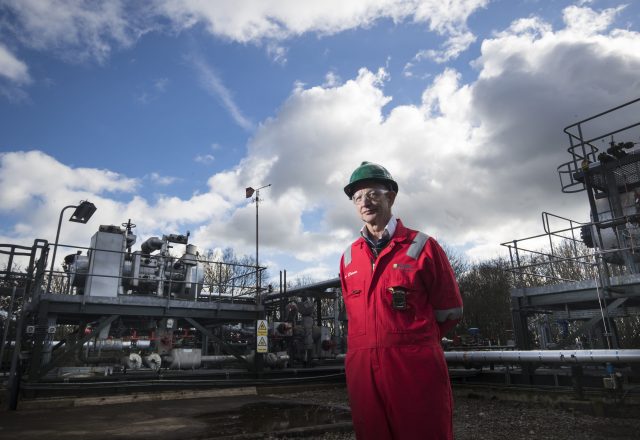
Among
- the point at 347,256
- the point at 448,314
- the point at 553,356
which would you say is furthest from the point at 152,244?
the point at 448,314

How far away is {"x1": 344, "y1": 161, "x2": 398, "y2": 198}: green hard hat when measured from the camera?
276 centimetres

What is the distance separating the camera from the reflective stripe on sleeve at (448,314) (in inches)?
95.9

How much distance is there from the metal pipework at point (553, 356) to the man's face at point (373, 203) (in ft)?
20.9

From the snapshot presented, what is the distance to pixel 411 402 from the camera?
216 cm

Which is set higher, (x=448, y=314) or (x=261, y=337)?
(x=261, y=337)

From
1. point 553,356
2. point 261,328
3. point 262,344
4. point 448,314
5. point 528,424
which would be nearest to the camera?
point 448,314

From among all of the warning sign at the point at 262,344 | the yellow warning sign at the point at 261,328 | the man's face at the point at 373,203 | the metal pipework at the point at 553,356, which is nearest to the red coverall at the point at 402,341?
the man's face at the point at 373,203

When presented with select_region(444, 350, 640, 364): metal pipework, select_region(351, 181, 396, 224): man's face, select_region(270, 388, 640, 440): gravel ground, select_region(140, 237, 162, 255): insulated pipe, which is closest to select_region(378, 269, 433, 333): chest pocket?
select_region(351, 181, 396, 224): man's face

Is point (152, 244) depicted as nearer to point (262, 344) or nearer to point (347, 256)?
point (262, 344)

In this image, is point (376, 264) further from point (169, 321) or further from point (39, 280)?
point (169, 321)

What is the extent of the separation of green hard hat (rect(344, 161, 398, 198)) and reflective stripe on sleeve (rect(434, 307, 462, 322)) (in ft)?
2.83

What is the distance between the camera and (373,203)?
9.00 feet

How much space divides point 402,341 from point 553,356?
22.7ft

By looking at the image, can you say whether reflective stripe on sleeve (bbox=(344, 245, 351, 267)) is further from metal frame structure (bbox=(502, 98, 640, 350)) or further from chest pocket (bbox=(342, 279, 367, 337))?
metal frame structure (bbox=(502, 98, 640, 350))
